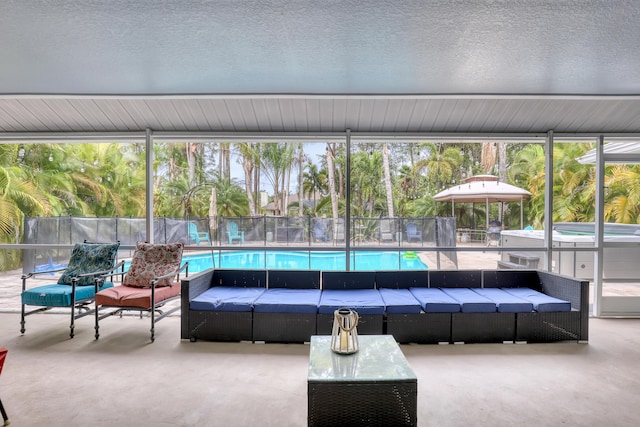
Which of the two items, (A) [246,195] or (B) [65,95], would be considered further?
(A) [246,195]

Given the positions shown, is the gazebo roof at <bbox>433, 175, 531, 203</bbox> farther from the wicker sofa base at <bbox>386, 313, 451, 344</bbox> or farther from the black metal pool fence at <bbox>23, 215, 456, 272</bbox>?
the wicker sofa base at <bbox>386, 313, 451, 344</bbox>

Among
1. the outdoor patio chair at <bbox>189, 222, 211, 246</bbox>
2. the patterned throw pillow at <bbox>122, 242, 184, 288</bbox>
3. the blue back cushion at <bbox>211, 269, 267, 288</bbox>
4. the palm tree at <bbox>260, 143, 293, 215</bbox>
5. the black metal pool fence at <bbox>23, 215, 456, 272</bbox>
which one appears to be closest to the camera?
the patterned throw pillow at <bbox>122, 242, 184, 288</bbox>

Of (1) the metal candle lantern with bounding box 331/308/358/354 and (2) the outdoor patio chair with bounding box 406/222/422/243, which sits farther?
(2) the outdoor patio chair with bounding box 406/222/422/243

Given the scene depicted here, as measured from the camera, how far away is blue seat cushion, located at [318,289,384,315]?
3546 mm

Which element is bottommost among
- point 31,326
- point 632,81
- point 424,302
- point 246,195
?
point 31,326

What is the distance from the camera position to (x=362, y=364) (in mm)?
2322

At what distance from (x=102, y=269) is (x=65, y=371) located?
1555 millimetres

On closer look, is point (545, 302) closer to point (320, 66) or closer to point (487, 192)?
Result: point (487, 192)

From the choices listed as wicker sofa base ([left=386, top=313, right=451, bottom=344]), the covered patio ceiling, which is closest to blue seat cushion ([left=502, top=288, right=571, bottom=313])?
wicker sofa base ([left=386, top=313, right=451, bottom=344])

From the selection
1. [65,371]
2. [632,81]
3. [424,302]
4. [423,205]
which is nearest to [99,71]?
[65,371]

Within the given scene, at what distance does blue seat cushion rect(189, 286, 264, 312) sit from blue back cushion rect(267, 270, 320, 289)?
34 centimetres

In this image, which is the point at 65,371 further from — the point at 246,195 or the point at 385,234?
the point at 246,195

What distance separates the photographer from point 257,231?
5324 millimetres

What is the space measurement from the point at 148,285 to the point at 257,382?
7.02 ft
